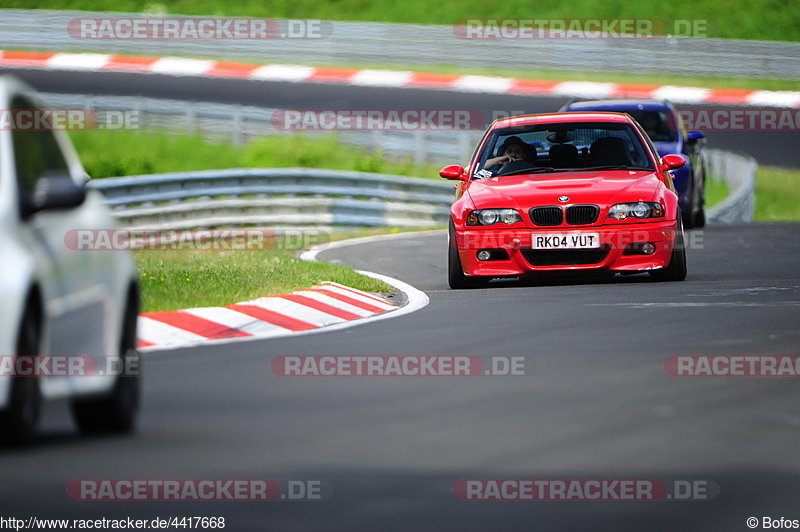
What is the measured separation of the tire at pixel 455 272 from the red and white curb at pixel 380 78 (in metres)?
22.2

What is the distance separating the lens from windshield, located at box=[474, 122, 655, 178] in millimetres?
16391

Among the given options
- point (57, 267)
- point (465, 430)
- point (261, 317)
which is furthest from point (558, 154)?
point (57, 267)

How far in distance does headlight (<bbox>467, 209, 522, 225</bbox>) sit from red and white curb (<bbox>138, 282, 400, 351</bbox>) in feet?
4.13

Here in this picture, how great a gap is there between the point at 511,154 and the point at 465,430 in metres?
8.72

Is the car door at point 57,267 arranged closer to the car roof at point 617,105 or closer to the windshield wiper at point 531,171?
the windshield wiper at point 531,171

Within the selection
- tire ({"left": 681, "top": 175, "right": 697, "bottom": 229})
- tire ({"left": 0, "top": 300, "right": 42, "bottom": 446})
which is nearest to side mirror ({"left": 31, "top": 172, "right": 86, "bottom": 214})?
tire ({"left": 0, "top": 300, "right": 42, "bottom": 446})

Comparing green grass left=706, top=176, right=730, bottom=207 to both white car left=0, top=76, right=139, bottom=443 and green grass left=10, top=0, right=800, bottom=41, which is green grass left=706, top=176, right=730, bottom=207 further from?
white car left=0, top=76, right=139, bottom=443

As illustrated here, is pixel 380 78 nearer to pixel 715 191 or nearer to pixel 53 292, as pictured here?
pixel 715 191

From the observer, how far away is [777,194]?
114ft

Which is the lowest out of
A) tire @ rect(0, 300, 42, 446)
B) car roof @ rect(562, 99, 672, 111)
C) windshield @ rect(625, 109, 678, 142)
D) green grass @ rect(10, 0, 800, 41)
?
green grass @ rect(10, 0, 800, 41)

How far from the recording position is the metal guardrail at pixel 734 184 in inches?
1087

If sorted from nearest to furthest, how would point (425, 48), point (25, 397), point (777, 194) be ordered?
point (25, 397) < point (777, 194) < point (425, 48)

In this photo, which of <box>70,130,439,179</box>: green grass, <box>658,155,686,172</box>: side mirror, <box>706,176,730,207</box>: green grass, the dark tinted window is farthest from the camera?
<box>706,176,730,207</box>: green grass

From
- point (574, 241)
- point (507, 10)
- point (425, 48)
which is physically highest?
point (574, 241)
